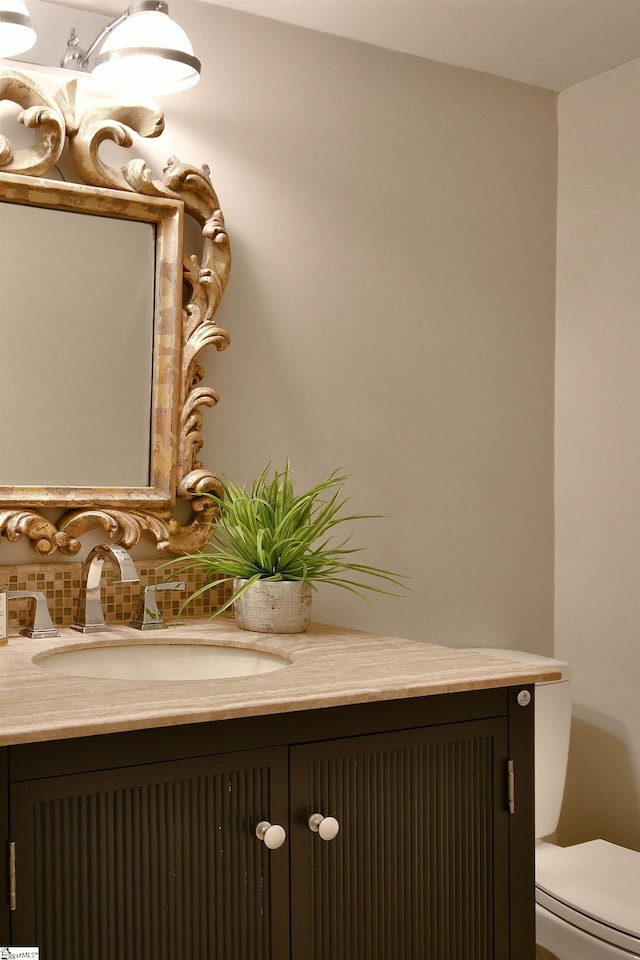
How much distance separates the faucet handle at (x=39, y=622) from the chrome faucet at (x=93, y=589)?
60 mm

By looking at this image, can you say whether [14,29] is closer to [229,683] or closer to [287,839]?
[229,683]

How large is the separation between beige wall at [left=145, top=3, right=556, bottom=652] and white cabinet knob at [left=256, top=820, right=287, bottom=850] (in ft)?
2.86

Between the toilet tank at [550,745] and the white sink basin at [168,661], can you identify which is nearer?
the white sink basin at [168,661]

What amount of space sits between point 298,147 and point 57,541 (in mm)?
977

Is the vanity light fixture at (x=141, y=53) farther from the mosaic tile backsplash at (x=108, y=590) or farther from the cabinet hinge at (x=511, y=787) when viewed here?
the cabinet hinge at (x=511, y=787)

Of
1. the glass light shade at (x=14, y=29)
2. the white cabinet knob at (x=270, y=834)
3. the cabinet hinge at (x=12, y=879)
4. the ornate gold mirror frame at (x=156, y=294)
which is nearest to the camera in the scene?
the cabinet hinge at (x=12, y=879)

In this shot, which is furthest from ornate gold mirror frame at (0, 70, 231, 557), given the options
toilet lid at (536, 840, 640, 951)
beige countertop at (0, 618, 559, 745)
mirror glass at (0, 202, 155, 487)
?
toilet lid at (536, 840, 640, 951)

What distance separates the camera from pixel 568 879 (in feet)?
6.03

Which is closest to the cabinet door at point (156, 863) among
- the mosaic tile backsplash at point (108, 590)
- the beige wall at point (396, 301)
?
the mosaic tile backsplash at point (108, 590)

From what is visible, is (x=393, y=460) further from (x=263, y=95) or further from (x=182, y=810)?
(x=182, y=810)

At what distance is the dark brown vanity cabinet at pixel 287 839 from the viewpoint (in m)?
1.13

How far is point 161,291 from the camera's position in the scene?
1866 millimetres

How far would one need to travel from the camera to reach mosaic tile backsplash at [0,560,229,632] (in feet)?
5.71

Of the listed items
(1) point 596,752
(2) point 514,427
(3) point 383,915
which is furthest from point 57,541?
(1) point 596,752
